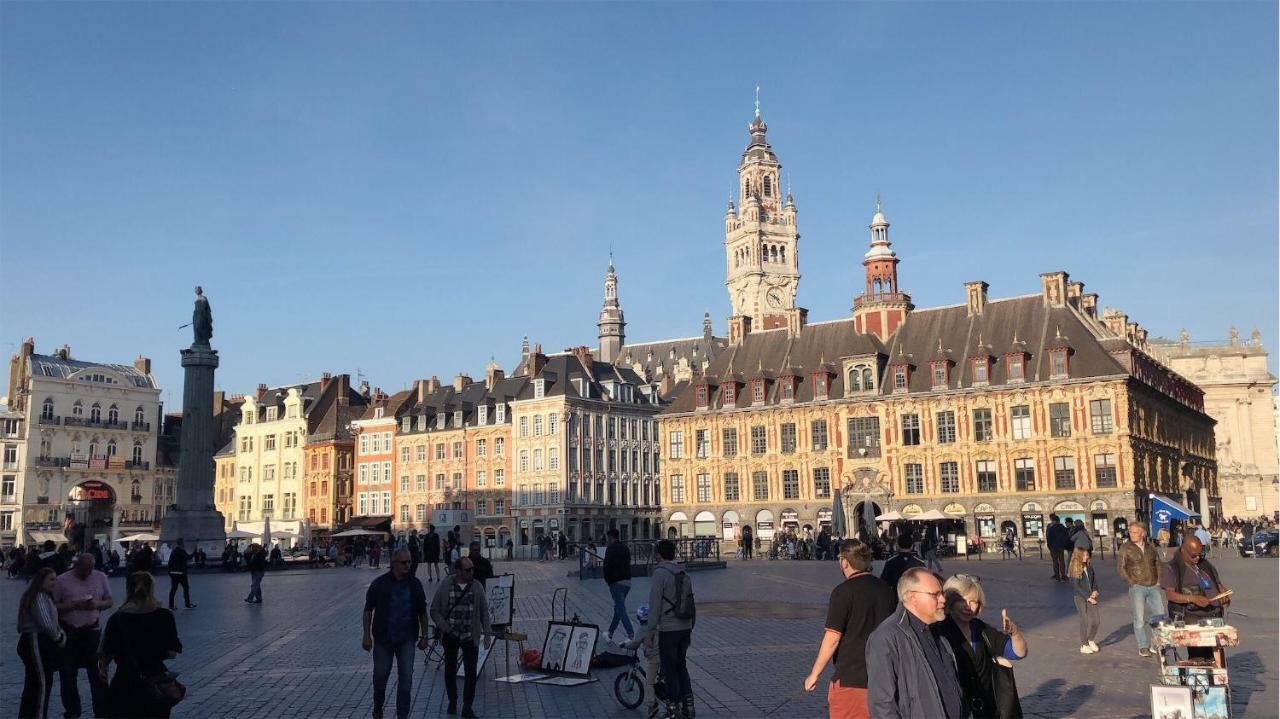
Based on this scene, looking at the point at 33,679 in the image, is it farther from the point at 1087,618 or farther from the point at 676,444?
the point at 676,444

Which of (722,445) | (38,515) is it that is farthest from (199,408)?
(38,515)

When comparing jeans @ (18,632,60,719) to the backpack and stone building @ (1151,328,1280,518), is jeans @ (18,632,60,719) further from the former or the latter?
stone building @ (1151,328,1280,518)

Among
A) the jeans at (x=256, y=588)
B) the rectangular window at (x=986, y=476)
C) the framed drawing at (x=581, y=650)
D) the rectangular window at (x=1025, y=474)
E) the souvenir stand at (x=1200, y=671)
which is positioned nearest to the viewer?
the souvenir stand at (x=1200, y=671)

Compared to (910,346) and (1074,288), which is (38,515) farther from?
(1074,288)

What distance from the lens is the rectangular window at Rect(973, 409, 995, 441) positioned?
176 ft

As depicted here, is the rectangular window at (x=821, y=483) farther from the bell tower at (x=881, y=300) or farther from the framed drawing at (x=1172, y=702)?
the framed drawing at (x=1172, y=702)

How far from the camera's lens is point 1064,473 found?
169ft

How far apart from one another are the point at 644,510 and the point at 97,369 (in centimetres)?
4399

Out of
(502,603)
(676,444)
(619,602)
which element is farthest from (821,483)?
(502,603)

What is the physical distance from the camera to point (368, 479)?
82.5 metres

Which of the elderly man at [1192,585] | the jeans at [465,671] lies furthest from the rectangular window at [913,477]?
the jeans at [465,671]

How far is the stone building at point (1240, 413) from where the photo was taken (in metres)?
89.1

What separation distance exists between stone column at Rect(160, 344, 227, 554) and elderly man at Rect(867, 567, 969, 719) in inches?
1575

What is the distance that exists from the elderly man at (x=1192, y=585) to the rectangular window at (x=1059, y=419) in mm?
42078
